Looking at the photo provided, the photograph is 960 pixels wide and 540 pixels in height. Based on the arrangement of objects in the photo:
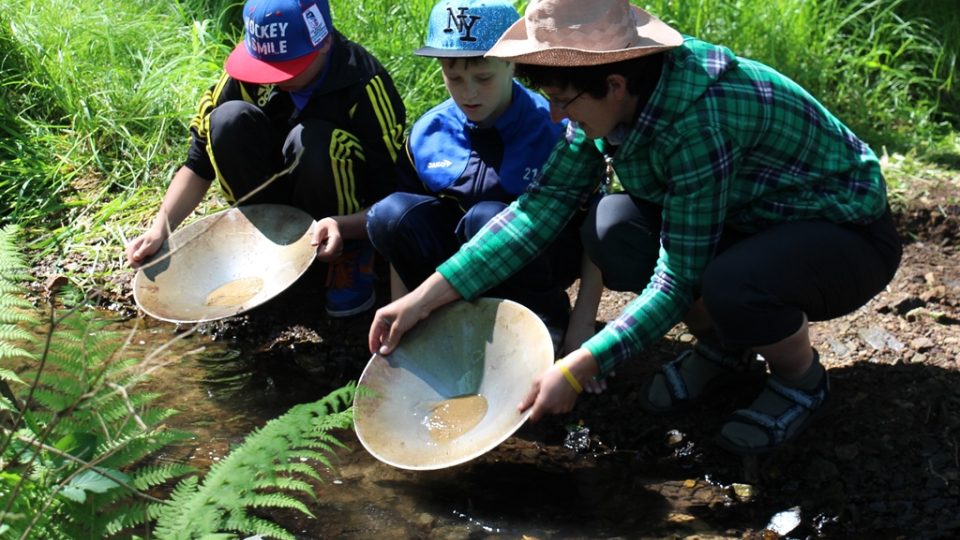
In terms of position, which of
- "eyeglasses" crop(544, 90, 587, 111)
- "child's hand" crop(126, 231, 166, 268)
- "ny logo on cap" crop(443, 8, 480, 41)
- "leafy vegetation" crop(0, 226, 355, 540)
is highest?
"eyeglasses" crop(544, 90, 587, 111)

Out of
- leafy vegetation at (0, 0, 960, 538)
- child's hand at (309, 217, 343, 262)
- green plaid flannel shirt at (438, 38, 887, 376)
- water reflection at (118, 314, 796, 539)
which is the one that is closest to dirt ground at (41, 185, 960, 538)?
water reflection at (118, 314, 796, 539)

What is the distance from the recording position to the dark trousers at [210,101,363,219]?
3.30 meters

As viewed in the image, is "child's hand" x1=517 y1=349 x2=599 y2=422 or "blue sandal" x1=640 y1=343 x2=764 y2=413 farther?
"blue sandal" x1=640 y1=343 x2=764 y2=413

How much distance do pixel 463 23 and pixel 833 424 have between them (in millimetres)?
1370

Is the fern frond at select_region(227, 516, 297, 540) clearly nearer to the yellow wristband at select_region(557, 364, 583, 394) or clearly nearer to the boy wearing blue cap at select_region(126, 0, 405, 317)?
the yellow wristband at select_region(557, 364, 583, 394)

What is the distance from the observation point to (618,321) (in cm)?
Result: 245

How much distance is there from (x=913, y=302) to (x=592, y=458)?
114 centimetres

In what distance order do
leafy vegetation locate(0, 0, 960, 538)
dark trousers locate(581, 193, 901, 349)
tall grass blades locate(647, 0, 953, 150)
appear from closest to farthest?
dark trousers locate(581, 193, 901, 349)
leafy vegetation locate(0, 0, 960, 538)
tall grass blades locate(647, 0, 953, 150)

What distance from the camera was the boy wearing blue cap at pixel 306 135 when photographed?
3.21 meters

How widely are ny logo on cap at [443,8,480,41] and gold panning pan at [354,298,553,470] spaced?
69cm

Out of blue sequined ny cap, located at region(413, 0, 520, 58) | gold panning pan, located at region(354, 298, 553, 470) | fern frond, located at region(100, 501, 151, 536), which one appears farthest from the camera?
blue sequined ny cap, located at region(413, 0, 520, 58)

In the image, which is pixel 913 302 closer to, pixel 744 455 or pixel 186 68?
pixel 744 455

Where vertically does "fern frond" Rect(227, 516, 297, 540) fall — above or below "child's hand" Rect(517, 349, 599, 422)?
above

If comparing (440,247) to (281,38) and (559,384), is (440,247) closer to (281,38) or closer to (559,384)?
(281,38)
